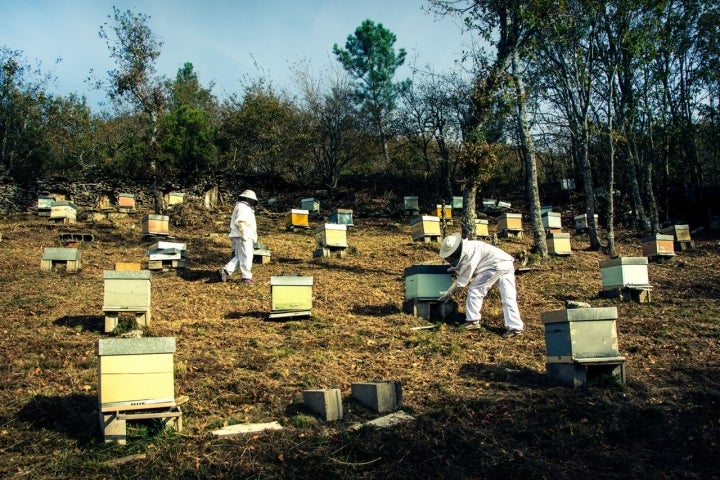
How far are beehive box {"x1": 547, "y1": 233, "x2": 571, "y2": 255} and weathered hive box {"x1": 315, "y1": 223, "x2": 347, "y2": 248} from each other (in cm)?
571

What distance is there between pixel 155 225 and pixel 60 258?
455cm

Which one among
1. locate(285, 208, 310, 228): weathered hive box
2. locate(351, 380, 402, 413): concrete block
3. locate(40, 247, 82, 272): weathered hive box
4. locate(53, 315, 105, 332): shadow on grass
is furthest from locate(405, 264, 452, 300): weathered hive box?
locate(285, 208, 310, 228): weathered hive box

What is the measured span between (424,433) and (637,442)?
200 centimetres

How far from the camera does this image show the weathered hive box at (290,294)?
34.4 feet

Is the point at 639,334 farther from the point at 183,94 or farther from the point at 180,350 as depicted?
the point at 183,94

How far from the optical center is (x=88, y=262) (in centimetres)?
1572

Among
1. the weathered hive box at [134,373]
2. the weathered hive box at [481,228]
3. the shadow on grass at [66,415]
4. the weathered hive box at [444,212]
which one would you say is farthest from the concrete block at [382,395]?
the weathered hive box at [444,212]

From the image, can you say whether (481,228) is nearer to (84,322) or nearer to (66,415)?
(84,322)

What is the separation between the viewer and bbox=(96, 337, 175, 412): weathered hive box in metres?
5.72

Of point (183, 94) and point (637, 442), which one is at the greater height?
point (183, 94)

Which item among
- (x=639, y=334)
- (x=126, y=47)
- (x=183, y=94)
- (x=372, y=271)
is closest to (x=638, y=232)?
(x=372, y=271)

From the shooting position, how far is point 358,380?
25.8 feet

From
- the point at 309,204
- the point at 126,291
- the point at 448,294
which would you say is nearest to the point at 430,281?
the point at 448,294

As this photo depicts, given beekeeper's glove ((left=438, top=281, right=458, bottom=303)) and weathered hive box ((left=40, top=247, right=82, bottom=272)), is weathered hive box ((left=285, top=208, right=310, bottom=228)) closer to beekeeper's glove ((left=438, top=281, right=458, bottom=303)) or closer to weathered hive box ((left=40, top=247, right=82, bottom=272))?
weathered hive box ((left=40, top=247, right=82, bottom=272))
